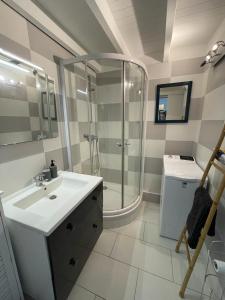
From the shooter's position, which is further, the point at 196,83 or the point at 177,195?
the point at 196,83

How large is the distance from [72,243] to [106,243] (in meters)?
0.73

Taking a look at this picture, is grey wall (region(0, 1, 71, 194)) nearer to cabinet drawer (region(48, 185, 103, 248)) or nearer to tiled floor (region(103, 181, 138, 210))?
cabinet drawer (region(48, 185, 103, 248))

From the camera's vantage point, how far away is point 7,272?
828 mm

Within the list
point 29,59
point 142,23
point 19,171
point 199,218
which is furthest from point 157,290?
point 142,23

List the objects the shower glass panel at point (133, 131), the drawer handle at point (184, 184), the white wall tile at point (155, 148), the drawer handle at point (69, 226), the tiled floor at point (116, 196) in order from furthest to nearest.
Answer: the white wall tile at point (155, 148) < the tiled floor at point (116, 196) < the shower glass panel at point (133, 131) < the drawer handle at point (184, 184) < the drawer handle at point (69, 226)

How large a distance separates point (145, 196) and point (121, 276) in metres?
1.27

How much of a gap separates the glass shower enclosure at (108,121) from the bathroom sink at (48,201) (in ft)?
1.33

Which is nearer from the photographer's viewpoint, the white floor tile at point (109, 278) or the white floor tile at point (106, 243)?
the white floor tile at point (109, 278)

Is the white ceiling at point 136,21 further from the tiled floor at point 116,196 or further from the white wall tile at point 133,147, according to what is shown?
the tiled floor at point 116,196

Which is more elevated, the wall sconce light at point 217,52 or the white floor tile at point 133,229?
the wall sconce light at point 217,52

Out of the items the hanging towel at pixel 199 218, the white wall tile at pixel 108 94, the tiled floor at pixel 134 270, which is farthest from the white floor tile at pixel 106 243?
the white wall tile at pixel 108 94

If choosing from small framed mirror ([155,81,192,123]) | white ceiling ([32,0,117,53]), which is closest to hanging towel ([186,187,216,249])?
small framed mirror ([155,81,192,123])

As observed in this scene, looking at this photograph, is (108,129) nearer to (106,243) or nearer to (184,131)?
(184,131)

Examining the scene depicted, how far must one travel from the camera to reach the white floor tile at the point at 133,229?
1.66 metres
